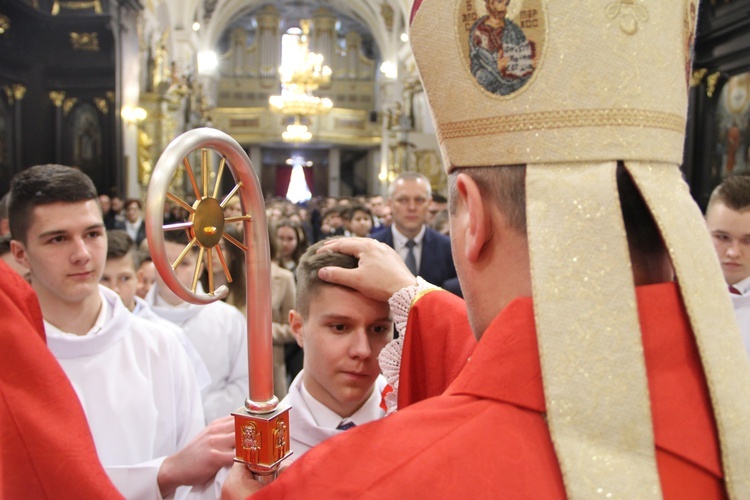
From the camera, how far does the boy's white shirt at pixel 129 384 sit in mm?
2160

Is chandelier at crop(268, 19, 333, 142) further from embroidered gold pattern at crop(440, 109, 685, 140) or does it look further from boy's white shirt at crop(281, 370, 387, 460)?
embroidered gold pattern at crop(440, 109, 685, 140)

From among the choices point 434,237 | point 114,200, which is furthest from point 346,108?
point 434,237

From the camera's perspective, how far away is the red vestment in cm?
84

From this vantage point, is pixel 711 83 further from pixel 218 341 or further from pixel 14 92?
pixel 14 92

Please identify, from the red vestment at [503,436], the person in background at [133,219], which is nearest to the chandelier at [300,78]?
the person in background at [133,219]

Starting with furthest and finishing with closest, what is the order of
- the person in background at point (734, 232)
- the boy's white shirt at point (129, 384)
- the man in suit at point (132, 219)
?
1. the man in suit at point (132, 219)
2. the person in background at point (734, 232)
3. the boy's white shirt at point (129, 384)

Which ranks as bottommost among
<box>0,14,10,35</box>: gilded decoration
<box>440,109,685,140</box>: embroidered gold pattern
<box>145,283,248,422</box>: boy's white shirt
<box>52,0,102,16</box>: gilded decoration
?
<box>145,283,248,422</box>: boy's white shirt

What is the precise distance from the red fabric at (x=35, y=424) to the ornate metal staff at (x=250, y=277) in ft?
1.43

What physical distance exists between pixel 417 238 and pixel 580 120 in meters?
4.12

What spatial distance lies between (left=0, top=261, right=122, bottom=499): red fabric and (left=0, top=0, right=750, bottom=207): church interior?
1.27 meters

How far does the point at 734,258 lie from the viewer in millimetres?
2938

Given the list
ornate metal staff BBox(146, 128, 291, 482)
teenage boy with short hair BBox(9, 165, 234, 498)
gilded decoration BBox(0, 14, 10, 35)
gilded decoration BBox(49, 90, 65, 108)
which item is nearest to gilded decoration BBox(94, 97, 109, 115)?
gilded decoration BBox(49, 90, 65, 108)

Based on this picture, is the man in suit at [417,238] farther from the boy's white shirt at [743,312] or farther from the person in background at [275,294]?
the boy's white shirt at [743,312]

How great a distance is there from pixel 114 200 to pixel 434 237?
7.74m
